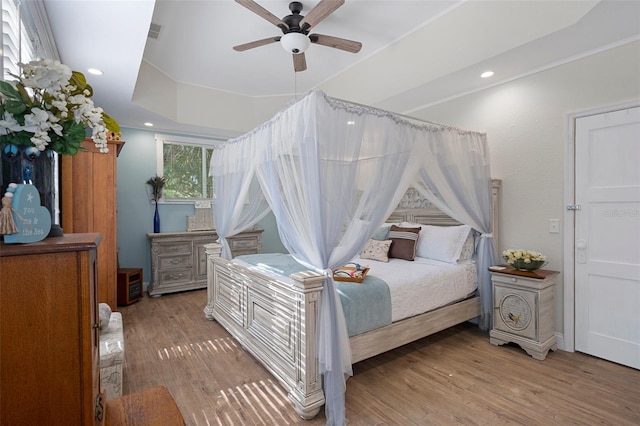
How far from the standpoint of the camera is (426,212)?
3934 mm

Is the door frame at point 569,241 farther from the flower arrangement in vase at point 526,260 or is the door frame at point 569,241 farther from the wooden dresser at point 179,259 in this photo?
the wooden dresser at point 179,259

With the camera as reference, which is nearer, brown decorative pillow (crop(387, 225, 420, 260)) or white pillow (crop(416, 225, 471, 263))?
white pillow (crop(416, 225, 471, 263))

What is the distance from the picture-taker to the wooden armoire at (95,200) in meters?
3.23

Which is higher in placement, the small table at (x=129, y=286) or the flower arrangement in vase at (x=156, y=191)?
the flower arrangement in vase at (x=156, y=191)

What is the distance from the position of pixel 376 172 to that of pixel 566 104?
2.16m

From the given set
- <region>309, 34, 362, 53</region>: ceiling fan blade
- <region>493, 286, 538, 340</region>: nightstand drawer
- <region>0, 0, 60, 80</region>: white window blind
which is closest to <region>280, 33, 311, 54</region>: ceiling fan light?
<region>309, 34, 362, 53</region>: ceiling fan blade

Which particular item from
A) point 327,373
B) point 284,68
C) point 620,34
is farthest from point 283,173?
point 620,34

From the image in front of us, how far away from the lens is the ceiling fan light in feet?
8.84

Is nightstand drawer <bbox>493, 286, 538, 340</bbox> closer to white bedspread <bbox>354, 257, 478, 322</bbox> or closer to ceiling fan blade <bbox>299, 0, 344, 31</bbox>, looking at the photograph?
white bedspread <bbox>354, 257, 478, 322</bbox>

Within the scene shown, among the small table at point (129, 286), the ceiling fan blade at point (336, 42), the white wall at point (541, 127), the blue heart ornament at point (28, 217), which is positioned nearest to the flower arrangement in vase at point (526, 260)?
the white wall at point (541, 127)

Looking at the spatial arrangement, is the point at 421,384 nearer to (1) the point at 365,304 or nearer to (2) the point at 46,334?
(1) the point at 365,304

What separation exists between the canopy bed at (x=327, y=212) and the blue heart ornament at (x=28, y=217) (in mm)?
1359

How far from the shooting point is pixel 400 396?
2.22 meters

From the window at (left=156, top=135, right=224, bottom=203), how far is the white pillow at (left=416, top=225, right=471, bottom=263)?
3.83 m
